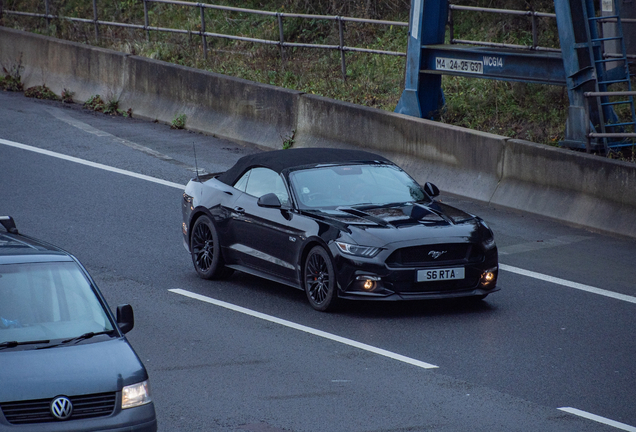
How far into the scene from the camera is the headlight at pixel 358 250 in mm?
10211

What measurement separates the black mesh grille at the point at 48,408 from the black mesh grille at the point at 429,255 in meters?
4.58

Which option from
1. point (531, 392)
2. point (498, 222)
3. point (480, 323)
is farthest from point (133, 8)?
point (531, 392)

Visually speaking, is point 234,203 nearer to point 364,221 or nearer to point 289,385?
point 364,221

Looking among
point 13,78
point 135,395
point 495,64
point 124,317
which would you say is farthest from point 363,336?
point 13,78

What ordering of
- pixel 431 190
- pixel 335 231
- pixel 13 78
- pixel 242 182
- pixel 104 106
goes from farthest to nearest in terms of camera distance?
pixel 13 78, pixel 104 106, pixel 242 182, pixel 431 190, pixel 335 231

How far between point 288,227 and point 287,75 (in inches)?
435

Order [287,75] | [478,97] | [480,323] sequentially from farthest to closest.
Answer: [287,75] → [478,97] → [480,323]

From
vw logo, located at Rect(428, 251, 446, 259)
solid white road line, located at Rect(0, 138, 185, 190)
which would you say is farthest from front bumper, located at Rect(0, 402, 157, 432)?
solid white road line, located at Rect(0, 138, 185, 190)

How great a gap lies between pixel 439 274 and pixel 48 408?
5105 millimetres

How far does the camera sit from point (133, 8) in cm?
2920

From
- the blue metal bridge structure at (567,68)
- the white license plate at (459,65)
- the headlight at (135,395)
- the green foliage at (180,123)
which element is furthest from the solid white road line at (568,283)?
the green foliage at (180,123)

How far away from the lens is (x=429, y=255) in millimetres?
10289

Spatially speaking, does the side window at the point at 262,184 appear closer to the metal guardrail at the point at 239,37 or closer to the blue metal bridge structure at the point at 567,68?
the blue metal bridge structure at the point at 567,68

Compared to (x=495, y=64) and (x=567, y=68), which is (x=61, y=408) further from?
(x=495, y=64)
